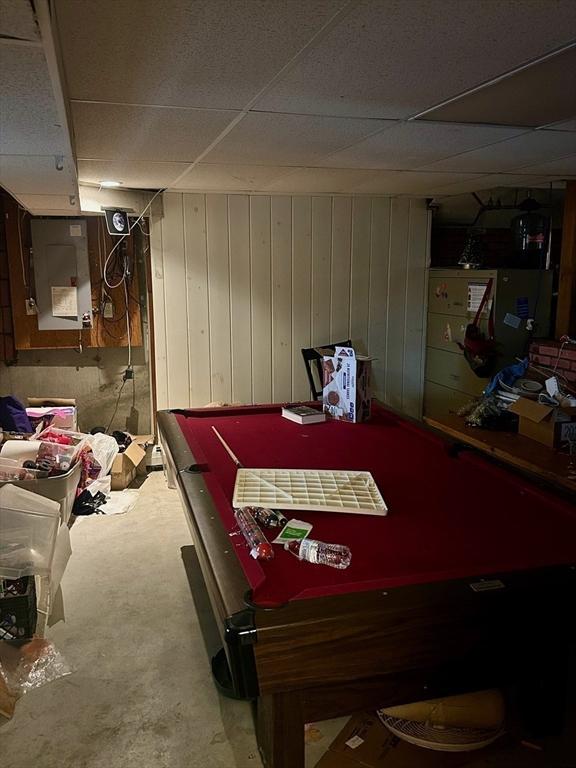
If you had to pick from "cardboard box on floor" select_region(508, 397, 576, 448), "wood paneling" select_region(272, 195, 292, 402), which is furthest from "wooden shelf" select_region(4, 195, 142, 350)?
"cardboard box on floor" select_region(508, 397, 576, 448)

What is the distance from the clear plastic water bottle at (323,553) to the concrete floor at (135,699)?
78 centimetres

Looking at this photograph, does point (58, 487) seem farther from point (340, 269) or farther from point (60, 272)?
point (340, 269)

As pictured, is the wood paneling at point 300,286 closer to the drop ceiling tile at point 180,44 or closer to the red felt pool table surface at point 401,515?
the red felt pool table surface at point 401,515

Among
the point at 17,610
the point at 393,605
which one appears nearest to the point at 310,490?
the point at 393,605

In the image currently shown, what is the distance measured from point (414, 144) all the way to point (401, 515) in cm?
178

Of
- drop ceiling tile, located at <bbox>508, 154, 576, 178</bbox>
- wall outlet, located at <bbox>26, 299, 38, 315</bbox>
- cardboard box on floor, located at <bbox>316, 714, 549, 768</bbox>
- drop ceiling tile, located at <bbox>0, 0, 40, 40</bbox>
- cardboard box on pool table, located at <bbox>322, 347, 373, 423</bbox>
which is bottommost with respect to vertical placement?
cardboard box on floor, located at <bbox>316, 714, 549, 768</bbox>

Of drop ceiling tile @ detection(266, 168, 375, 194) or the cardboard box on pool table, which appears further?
drop ceiling tile @ detection(266, 168, 375, 194)

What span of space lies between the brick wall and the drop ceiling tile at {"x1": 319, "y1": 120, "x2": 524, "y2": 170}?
1.52 m

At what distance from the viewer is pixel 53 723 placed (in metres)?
2.21

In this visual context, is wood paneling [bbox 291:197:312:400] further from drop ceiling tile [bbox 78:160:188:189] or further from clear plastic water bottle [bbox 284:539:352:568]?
clear plastic water bottle [bbox 284:539:352:568]

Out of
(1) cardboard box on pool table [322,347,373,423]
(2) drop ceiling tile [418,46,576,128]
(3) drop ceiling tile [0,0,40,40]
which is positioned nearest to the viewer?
(3) drop ceiling tile [0,0,40,40]

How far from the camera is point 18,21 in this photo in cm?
107

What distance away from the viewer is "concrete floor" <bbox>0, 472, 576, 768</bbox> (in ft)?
6.71

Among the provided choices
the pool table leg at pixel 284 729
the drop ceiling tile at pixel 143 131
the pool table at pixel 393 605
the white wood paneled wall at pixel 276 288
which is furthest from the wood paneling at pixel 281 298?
the pool table leg at pixel 284 729
